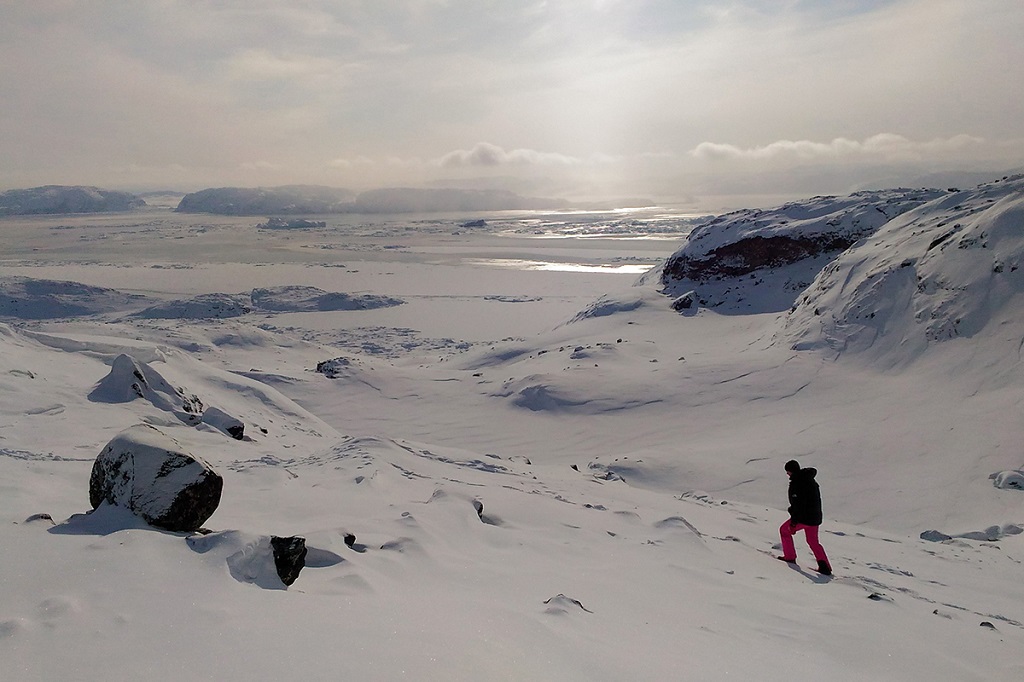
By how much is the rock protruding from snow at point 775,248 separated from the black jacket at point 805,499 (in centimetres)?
1564

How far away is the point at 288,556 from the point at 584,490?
217 inches

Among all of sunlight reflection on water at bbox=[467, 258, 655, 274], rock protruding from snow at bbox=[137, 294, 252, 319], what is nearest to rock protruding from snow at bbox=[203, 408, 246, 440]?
rock protruding from snow at bbox=[137, 294, 252, 319]

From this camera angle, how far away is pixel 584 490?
9109mm

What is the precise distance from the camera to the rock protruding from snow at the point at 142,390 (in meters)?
11.0

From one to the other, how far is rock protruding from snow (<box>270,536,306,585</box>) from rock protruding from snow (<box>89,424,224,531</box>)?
915 mm

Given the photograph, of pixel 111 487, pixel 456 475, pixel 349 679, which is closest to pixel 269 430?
pixel 456 475

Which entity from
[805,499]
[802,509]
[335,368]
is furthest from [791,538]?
[335,368]

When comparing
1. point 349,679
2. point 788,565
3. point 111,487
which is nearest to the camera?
point 349,679

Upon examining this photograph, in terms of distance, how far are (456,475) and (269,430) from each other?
5.13 metres

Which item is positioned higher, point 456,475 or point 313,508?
point 313,508

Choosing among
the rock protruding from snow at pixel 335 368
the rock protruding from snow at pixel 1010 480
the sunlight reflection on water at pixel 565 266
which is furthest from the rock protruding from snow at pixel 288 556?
the sunlight reflection on water at pixel 565 266

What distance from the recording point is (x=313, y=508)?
22.3 feet

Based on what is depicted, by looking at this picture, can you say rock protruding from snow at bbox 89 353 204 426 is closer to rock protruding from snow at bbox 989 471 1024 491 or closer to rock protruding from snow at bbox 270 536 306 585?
rock protruding from snow at bbox 270 536 306 585

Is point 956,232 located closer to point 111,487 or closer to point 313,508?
point 313,508
